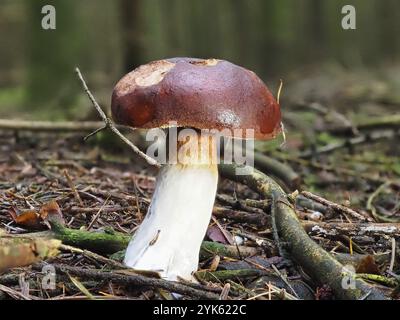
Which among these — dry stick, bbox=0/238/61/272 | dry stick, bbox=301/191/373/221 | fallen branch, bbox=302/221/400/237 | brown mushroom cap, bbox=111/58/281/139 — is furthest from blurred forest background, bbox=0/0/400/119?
dry stick, bbox=0/238/61/272

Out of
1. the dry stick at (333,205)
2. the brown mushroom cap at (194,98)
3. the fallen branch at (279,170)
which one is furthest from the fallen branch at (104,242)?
the fallen branch at (279,170)

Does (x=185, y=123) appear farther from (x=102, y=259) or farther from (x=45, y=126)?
(x=45, y=126)

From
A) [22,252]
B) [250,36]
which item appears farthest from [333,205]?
[250,36]

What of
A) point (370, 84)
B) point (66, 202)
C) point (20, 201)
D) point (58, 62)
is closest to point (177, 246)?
point (66, 202)
